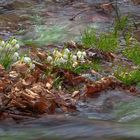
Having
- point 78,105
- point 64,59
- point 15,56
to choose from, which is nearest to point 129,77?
point 64,59

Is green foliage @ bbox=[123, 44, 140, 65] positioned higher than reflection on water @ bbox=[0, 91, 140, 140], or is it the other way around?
reflection on water @ bbox=[0, 91, 140, 140]

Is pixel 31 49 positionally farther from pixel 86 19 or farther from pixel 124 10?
pixel 124 10

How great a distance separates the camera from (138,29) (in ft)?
32.5

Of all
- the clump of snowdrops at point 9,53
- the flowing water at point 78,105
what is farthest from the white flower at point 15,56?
the flowing water at point 78,105

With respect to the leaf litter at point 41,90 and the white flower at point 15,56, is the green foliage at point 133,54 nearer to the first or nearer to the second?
the leaf litter at point 41,90

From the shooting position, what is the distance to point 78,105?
19.4 feet

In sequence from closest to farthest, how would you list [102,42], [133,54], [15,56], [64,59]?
[15,56]
[64,59]
[133,54]
[102,42]

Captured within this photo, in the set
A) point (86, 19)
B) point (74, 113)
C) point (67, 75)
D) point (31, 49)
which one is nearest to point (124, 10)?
point (86, 19)

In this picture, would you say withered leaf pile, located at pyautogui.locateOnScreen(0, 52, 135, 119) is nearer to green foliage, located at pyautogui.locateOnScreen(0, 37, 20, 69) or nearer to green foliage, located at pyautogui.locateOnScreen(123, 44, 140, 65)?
green foliage, located at pyautogui.locateOnScreen(0, 37, 20, 69)

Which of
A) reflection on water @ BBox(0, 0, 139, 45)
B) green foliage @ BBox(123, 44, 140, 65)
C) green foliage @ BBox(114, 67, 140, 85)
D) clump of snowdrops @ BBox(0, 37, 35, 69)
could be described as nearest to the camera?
clump of snowdrops @ BBox(0, 37, 35, 69)

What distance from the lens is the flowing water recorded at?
189 inches

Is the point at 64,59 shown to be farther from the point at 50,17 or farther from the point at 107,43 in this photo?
the point at 50,17

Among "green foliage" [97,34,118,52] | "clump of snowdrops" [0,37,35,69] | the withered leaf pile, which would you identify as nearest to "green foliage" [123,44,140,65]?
"green foliage" [97,34,118,52]

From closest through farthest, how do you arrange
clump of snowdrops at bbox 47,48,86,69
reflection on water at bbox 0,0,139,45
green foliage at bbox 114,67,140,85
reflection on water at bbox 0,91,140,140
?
reflection on water at bbox 0,91,140,140 → clump of snowdrops at bbox 47,48,86,69 → green foliage at bbox 114,67,140,85 → reflection on water at bbox 0,0,139,45
